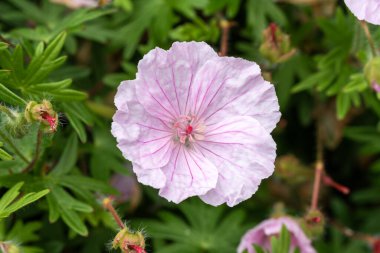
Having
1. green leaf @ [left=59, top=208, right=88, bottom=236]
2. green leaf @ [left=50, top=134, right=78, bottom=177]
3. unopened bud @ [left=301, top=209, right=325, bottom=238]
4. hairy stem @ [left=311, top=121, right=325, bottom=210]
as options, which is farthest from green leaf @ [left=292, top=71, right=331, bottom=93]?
green leaf @ [left=59, top=208, right=88, bottom=236]

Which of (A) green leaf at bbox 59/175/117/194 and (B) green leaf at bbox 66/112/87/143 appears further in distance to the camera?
(A) green leaf at bbox 59/175/117/194

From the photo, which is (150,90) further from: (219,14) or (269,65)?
(219,14)

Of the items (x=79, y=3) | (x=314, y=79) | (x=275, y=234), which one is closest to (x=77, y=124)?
(x=79, y=3)

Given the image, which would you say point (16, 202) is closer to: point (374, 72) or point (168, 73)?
point (168, 73)

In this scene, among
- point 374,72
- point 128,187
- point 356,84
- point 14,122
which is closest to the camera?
point 14,122

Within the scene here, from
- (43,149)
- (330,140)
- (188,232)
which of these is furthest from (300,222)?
(43,149)

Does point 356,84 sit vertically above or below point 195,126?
below

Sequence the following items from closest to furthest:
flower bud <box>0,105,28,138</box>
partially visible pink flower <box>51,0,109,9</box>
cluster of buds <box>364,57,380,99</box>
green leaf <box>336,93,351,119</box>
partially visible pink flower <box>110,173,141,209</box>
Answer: flower bud <box>0,105,28,138</box>, cluster of buds <box>364,57,380,99</box>, green leaf <box>336,93,351,119</box>, partially visible pink flower <box>51,0,109,9</box>, partially visible pink flower <box>110,173,141,209</box>

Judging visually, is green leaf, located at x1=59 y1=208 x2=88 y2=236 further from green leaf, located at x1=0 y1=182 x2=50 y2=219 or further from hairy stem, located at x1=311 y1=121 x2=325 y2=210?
hairy stem, located at x1=311 y1=121 x2=325 y2=210
